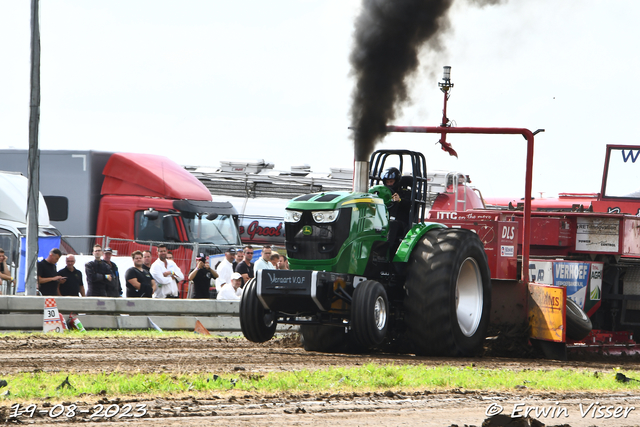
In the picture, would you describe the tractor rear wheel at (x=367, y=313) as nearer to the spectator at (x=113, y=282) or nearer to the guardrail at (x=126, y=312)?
the guardrail at (x=126, y=312)

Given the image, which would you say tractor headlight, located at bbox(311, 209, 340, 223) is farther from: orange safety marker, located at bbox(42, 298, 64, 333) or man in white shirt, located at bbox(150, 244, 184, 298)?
man in white shirt, located at bbox(150, 244, 184, 298)

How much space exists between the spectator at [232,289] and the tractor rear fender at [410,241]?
18.7 ft

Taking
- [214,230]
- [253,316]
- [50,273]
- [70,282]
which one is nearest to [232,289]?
[70,282]

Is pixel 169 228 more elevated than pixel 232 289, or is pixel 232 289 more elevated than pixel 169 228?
pixel 169 228

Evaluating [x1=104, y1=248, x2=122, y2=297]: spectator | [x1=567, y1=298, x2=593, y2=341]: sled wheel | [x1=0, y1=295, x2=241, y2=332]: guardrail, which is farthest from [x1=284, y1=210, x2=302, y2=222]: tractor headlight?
[x1=104, y1=248, x2=122, y2=297]: spectator

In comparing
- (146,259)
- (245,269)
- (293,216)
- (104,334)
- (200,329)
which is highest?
(293,216)

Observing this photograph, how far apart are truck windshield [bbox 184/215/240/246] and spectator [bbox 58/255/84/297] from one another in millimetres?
5742

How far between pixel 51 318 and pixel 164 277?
11.8 feet

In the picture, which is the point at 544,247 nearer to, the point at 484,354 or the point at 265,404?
the point at 484,354

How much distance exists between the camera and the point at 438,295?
886 cm

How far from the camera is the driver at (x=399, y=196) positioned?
9734 millimetres

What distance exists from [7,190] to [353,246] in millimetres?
10372

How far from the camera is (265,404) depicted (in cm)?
559

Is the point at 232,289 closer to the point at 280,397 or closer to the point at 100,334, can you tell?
the point at 100,334
